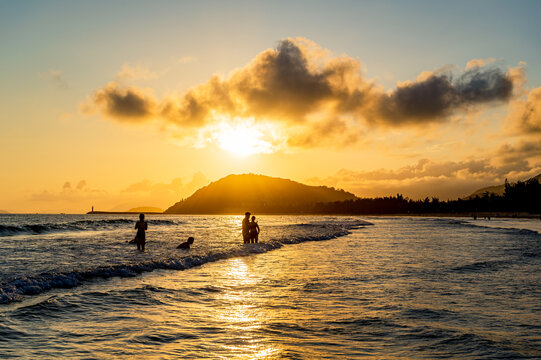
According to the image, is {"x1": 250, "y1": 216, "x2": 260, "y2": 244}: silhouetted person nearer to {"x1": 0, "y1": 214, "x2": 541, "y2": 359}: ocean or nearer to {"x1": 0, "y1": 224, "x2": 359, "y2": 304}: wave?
{"x1": 0, "y1": 224, "x2": 359, "y2": 304}: wave

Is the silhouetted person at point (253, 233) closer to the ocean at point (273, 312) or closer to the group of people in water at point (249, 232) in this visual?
the group of people in water at point (249, 232)

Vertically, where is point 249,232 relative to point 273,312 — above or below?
above

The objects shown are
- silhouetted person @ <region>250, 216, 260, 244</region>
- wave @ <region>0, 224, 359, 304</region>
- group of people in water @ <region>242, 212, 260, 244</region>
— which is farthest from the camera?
silhouetted person @ <region>250, 216, 260, 244</region>

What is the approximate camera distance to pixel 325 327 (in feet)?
28.3

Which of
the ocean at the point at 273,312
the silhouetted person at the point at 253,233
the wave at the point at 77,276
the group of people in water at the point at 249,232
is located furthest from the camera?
the silhouetted person at the point at 253,233

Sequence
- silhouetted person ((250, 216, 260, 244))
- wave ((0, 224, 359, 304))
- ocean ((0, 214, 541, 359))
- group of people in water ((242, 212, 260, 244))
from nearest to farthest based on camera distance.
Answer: ocean ((0, 214, 541, 359))
wave ((0, 224, 359, 304))
group of people in water ((242, 212, 260, 244))
silhouetted person ((250, 216, 260, 244))

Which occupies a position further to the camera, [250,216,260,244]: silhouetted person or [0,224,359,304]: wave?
[250,216,260,244]: silhouetted person

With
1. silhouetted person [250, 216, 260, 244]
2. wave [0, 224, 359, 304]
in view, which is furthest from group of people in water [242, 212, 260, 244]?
wave [0, 224, 359, 304]

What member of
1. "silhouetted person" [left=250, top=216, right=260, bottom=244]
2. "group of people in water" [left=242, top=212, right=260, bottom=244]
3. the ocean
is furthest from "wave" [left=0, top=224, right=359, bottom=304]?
"silhouetted person" [left=250, top=216, right=260, bottom=244]

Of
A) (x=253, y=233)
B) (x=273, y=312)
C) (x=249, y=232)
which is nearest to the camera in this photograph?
(x=273, y=312)

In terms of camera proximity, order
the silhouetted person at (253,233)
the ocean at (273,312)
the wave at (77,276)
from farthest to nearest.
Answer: the silhouetted person at (253,233), the wave at (77,276), the ocean at (273,312)

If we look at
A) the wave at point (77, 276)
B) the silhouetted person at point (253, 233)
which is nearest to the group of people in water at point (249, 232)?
the silhouetted person at point (253, 233)

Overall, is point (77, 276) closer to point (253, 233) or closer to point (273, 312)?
point (273, 312)

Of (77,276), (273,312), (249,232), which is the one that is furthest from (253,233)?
(273,312)
